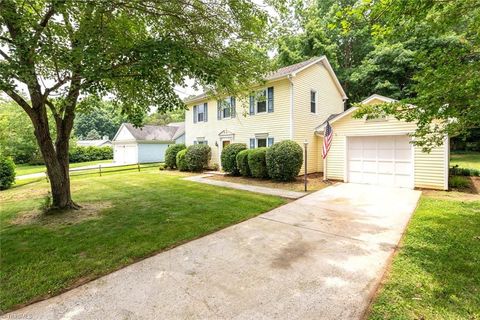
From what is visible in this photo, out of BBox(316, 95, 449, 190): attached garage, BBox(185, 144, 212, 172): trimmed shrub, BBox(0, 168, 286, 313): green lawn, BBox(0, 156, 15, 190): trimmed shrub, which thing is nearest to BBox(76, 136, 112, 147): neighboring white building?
BBox(0, 156, 15, 190): trimmed shrub

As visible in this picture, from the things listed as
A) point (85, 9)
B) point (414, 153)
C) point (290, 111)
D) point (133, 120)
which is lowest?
point (414, 153)

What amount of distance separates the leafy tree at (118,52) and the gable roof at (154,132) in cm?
2198

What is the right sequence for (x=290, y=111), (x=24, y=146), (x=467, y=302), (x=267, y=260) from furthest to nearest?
(x=24, y=146)
(x=290, y=111)
(x=267, y=260)
(x=467, y=302)

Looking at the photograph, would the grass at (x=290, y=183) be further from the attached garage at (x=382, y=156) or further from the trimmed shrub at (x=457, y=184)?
the trimmed shrub at (x=457, y=184)

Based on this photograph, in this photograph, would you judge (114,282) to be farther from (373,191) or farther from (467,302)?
(373,191)

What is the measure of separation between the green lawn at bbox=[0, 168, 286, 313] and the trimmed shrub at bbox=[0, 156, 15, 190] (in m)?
3.52

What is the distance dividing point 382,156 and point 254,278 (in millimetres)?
9540

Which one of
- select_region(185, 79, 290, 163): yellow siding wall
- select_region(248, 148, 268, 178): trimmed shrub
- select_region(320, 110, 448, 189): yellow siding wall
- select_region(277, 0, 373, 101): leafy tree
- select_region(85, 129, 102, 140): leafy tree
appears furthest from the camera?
select_region(85, 129, 102, 140): leafy tree

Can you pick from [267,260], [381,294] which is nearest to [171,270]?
[267,260]

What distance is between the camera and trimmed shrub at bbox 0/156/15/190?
12.4 metres

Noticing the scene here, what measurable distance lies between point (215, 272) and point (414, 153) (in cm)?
978

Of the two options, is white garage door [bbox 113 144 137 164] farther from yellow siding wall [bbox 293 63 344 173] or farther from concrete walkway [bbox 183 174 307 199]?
yellow siding wall [bbox 293 63 344 173]

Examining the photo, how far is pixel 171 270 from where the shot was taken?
12.6 ft

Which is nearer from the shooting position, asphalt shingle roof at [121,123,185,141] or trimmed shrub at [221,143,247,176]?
trimmed shrub at [221,143,247,176]
